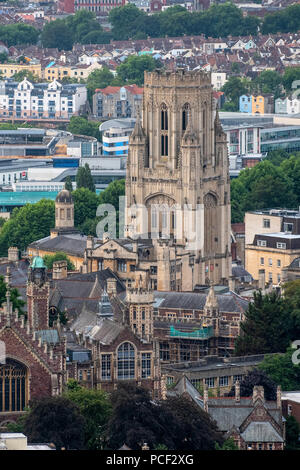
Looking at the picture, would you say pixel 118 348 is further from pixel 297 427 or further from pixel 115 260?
pixel 115 260

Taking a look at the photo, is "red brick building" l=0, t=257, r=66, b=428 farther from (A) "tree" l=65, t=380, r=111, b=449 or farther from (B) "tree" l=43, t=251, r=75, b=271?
(B) "tree" l=43, t=251, r=75, b=271

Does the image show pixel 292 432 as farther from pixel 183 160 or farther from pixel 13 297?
Answer: pixel 183 160

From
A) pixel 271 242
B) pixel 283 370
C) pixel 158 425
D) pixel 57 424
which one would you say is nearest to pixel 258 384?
pixel 283 370

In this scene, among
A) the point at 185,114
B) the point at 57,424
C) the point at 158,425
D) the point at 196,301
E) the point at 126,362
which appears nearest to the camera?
the point at 57,424

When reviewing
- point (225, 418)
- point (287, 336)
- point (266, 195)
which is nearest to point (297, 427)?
point (225, 418)

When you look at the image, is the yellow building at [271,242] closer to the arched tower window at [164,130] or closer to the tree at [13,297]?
the arched tower window at [164,130]

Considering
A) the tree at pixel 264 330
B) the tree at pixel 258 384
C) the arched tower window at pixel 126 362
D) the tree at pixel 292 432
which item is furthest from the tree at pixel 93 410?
the tree at pixel 264 330

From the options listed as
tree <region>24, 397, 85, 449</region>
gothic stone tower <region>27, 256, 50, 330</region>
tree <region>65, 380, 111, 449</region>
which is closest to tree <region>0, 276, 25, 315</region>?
gothic stone tower <region>27, 256, 50, 330</region>
